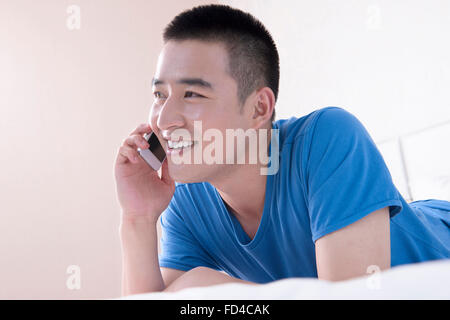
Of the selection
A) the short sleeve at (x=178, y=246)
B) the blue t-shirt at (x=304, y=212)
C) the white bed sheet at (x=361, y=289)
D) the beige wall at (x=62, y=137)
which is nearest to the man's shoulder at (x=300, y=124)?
the blue t-shirt at (x=304, y=212)

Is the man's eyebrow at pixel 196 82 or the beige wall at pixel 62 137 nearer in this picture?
the man's eyebrow at pixel 196 82

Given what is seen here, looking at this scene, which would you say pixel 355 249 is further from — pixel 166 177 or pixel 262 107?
pixel 166 177

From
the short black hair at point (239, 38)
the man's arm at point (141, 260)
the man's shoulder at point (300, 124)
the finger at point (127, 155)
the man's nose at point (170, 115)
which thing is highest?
the short black hair at point (239, 38)

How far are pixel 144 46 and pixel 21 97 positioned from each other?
1.02m

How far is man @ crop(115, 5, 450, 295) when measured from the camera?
2.62ft

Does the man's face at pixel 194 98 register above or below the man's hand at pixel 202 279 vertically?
above

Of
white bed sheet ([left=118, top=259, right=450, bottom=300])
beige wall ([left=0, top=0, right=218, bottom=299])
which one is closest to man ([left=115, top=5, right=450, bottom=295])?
white bed sheet ([left=118, top=259, right=450, bottom=300])

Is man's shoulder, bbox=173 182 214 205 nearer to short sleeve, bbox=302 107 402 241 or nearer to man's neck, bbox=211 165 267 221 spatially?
man's neck, bbox=211 165 267 221

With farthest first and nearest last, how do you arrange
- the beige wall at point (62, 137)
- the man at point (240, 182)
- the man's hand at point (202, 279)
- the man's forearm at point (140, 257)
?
the beige wall at point (62, 137) < the man's forearm at point (140, 257) < the man at point (240, 182) < the man's hand at point (202, 279)

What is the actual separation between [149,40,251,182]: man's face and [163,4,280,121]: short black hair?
27mm

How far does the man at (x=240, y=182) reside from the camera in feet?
2.62

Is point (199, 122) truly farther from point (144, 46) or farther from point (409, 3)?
point (144, 46)

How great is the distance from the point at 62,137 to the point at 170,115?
241cm

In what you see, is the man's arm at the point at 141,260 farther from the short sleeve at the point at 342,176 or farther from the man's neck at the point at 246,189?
the short sleeve at the point at 342,176
